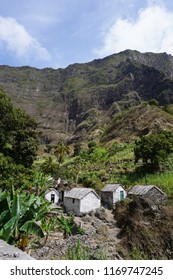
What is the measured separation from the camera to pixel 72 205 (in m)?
38.8

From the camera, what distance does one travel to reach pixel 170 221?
26.0 metres

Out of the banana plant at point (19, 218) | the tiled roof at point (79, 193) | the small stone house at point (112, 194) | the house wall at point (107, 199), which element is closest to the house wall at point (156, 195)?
the small stone house at point (112, 194)

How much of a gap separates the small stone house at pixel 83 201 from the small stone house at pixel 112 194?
2.71 metres

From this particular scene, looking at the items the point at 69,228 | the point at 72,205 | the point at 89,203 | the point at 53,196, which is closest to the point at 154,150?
the point at 89,203

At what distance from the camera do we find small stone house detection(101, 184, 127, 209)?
40.2 meters

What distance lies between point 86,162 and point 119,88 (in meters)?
120

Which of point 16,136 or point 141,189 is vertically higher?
point 16,136

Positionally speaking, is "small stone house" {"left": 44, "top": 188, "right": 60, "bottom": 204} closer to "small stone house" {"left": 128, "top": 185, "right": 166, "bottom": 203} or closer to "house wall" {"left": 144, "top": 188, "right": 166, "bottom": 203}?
"small stone house" {"left": 128, "top": 185, "right": 166, "bottom": 203}

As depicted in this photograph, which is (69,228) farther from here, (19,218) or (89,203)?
(19,218)

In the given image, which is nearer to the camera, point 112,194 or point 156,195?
point 156,195

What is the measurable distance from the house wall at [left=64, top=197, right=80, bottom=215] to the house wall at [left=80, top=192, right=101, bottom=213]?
0.62 metres

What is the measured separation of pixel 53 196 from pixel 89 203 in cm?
914

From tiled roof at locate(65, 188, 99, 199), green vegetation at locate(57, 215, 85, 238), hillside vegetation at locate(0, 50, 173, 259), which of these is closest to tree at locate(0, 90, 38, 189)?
hillside vegetation at locate(0, 50, 173, 259)

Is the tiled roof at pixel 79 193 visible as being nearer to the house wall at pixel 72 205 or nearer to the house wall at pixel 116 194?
the house wall at pixel 72 205
